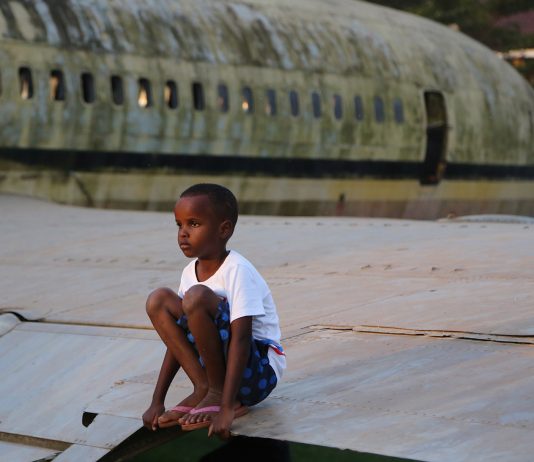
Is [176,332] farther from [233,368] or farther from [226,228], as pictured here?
[226,228]

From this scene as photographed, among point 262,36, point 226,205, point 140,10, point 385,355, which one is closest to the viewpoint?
point 226,205

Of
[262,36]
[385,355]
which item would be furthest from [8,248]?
[262,36]

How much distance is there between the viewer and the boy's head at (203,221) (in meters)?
5.91

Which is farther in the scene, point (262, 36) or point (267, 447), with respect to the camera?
point (262, 36)

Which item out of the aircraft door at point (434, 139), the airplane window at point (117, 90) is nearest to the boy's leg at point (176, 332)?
the airplane window at point (117, 90)

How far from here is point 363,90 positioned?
2492cm

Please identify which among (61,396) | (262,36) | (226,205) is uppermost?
(262,36)

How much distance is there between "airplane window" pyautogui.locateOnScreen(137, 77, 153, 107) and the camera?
20.7 m

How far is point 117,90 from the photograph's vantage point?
20.3 meters

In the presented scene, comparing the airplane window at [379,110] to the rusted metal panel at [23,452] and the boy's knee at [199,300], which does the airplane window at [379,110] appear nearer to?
the rusted metal panel at [23,452]

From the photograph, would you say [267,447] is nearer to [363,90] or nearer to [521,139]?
[363,90]

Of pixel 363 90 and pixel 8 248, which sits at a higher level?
pixel 363 90

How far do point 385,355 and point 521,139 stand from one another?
23.0 m

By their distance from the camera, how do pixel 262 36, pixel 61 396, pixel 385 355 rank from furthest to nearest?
pixel 262 36 < pixel 61 396 < pixel 385 355
